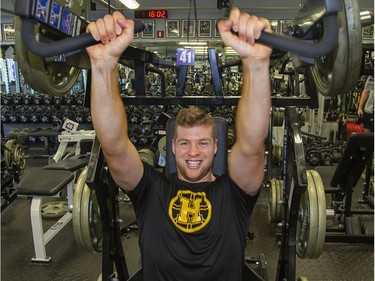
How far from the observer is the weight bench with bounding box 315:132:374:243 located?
105 inches

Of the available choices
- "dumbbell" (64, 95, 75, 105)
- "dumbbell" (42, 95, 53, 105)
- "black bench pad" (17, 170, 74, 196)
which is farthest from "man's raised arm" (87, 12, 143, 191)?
"dumbbell" (42, 95, 53, 105)

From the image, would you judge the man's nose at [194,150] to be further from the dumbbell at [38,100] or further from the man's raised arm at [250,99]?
the dumbbell at [38,100]

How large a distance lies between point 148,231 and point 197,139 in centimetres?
40

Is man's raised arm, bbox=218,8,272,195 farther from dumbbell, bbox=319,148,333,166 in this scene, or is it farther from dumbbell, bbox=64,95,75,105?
dumbbell, bbox=64,95,75,105

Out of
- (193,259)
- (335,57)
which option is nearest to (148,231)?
(193,259)

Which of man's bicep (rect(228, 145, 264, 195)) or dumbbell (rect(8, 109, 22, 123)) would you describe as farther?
dumbbell (rect(8, 109, 22, 123))

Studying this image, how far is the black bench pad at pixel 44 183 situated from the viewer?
8.55 ft

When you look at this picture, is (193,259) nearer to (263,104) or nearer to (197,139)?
(197,139)

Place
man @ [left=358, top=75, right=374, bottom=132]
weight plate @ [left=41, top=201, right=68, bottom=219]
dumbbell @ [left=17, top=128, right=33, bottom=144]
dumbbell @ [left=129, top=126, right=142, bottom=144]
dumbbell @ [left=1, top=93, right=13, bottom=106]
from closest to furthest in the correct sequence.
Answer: weight plate @ [left=41, top=201, right=68, bottom=219]
man @ [left=358, top=75, right=374, bottom=132]
dumbbell @ [left=17, top=128, right=33, bottom=144]
dumbbell @ [left=129, top=126, right=142, bottom=144]
dumbbell @ [left=1, top=93, right=13, bottom=106]

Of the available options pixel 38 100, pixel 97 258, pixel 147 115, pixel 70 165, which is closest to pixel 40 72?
pixel 97 258

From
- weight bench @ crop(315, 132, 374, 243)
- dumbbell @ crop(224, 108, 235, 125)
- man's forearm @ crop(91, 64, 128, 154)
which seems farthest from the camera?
dumbbell @ crop(224, 108, 235, 125)

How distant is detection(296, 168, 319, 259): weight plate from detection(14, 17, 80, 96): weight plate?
1199 millimetres

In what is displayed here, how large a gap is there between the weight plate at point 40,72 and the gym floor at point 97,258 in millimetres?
1759

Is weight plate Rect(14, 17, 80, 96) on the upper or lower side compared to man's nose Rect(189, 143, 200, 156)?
upper
